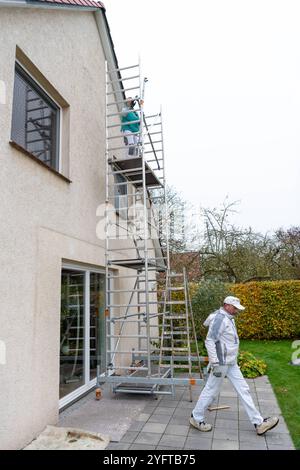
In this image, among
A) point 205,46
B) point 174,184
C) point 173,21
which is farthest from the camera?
point 174,184

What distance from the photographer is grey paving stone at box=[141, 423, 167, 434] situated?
438 cm

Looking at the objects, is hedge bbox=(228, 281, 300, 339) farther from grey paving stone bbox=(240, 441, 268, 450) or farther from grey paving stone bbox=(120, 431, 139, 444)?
grey paving stone bbox=(120, 431, 139, 444)

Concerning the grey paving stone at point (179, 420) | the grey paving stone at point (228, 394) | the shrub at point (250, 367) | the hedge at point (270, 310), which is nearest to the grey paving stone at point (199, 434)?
the grey paving stone at point (179, 420)

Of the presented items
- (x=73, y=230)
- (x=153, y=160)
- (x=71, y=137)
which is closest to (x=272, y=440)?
(x=73, y=230)

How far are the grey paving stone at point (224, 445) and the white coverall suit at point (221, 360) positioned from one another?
0.41 meters

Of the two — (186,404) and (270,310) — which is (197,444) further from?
(270,310)

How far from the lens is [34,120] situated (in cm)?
505

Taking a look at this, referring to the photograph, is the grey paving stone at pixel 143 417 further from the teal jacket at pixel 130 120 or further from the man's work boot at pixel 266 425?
the teal jacket at pixel 130 120

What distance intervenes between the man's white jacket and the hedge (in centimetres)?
793

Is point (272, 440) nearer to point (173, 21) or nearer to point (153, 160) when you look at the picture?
point (153, 160)

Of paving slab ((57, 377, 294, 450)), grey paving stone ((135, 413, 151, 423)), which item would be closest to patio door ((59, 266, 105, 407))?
paving slab ((57, 377, 294, 450))

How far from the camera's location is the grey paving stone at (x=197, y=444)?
12.8 feet

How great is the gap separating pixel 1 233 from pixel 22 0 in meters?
2.91
